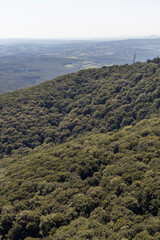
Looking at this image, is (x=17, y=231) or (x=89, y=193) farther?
(x=89, y=193)

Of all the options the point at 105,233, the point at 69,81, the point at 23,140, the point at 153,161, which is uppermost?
the point at 69,81

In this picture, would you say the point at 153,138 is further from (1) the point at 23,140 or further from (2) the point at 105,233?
(1) the point at 23,140

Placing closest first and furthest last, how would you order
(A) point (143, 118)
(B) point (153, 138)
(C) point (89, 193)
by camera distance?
(C) point (89, 193)
(B) point (153, 138)
(A) point (143, 118)

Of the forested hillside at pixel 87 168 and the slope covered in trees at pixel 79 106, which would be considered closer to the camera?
the forested hillside at pixel 87 168

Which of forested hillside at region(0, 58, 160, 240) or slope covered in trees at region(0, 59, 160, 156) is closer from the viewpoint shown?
forested hillside at region(0, 58, 160, 240)

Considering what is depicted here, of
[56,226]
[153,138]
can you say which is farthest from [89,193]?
[153,138]

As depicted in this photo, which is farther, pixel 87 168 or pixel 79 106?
pixel 79 106

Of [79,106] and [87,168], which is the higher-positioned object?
[79,106]

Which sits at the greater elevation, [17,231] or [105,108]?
[105,108]
